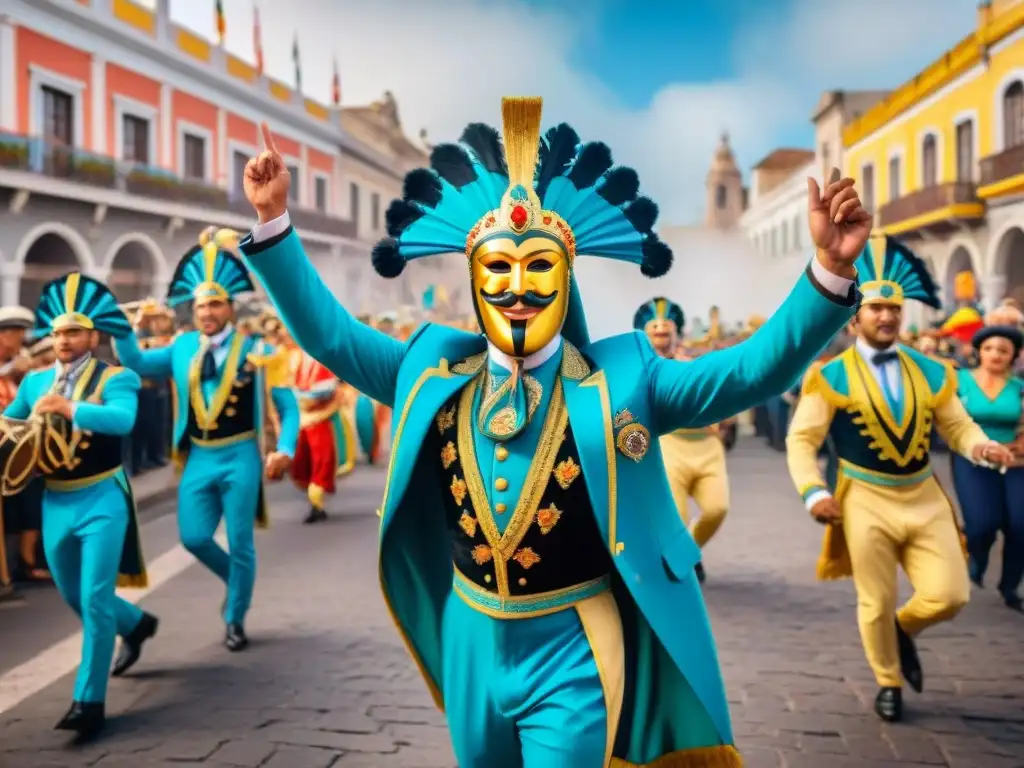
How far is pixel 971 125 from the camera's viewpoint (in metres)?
22.4

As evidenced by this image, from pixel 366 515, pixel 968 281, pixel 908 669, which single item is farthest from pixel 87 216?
pixel 908 669

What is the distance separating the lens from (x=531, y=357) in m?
2.74

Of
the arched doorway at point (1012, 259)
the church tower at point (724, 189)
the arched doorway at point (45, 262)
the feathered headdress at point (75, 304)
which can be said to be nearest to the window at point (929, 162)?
the arched doorway at point (1012, 259)

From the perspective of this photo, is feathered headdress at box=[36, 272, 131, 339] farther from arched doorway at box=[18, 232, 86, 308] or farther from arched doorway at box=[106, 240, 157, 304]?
arched doorway at box=[106, 240, 157, 304]

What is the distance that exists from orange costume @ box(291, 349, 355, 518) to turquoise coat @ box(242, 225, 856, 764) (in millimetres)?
7156

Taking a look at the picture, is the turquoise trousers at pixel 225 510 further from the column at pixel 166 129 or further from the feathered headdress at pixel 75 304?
the column at pixel 166 129

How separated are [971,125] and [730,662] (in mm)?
20557

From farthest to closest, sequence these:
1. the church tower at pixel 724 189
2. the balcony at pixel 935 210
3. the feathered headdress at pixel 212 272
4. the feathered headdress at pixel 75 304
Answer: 1. the church tower at pixel 724 189
2. the balcony at pixel 935 210
3. the feathered headdress at pixel 212 272
4. the feathered headdress at pixel 75 304

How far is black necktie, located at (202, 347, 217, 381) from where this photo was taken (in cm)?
596

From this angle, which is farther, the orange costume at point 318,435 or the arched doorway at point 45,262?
the arched doorway at point 45,262

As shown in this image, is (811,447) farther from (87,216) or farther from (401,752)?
(87,216)

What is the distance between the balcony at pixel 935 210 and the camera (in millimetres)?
21812

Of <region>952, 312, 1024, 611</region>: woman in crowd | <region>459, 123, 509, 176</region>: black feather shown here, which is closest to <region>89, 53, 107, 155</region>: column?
<region>952, 312, 1024, 611</region>: woman in crowd

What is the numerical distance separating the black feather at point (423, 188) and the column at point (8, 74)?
15.3 meters
